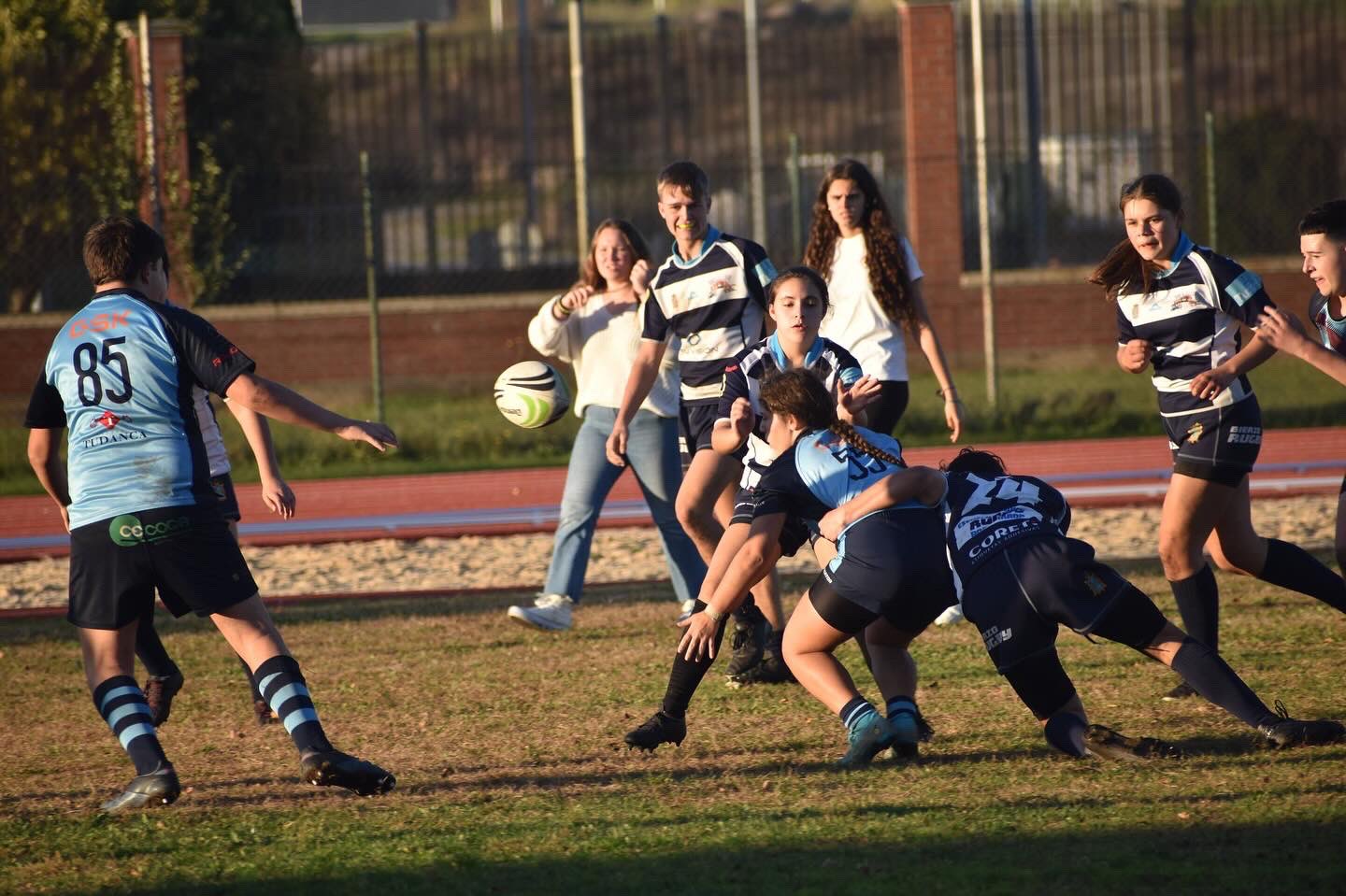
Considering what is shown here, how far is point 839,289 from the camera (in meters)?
7.80

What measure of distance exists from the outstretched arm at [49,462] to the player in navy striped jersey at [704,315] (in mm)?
2582

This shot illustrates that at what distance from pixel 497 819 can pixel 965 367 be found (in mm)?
14169

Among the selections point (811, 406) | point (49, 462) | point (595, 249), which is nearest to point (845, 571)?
point (811, 406)

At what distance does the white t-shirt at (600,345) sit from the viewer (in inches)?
315

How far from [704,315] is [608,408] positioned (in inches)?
39.2

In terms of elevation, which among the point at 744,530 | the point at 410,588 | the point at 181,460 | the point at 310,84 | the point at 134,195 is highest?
the point at 310,84

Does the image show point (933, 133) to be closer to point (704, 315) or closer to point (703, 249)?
point (703, 249)

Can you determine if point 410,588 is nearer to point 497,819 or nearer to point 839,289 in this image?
point 839,289

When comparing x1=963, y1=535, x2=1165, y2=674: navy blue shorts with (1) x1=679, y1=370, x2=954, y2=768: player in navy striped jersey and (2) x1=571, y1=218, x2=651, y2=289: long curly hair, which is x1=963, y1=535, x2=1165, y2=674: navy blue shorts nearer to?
(1) x1=679, y1=370, x2=954, y2=768: player in navy striped jersey

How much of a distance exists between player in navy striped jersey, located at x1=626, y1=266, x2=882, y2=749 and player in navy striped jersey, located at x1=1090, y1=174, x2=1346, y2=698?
3.64ft

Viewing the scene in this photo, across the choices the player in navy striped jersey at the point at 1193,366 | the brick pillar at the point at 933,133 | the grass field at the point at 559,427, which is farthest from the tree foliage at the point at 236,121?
the player in navy striped jersey at the point at 1193,366

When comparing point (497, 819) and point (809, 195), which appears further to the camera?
point (809, 195)

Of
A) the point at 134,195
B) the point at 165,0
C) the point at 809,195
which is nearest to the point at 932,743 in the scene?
the point at 134,195

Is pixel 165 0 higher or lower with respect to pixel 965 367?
higher
